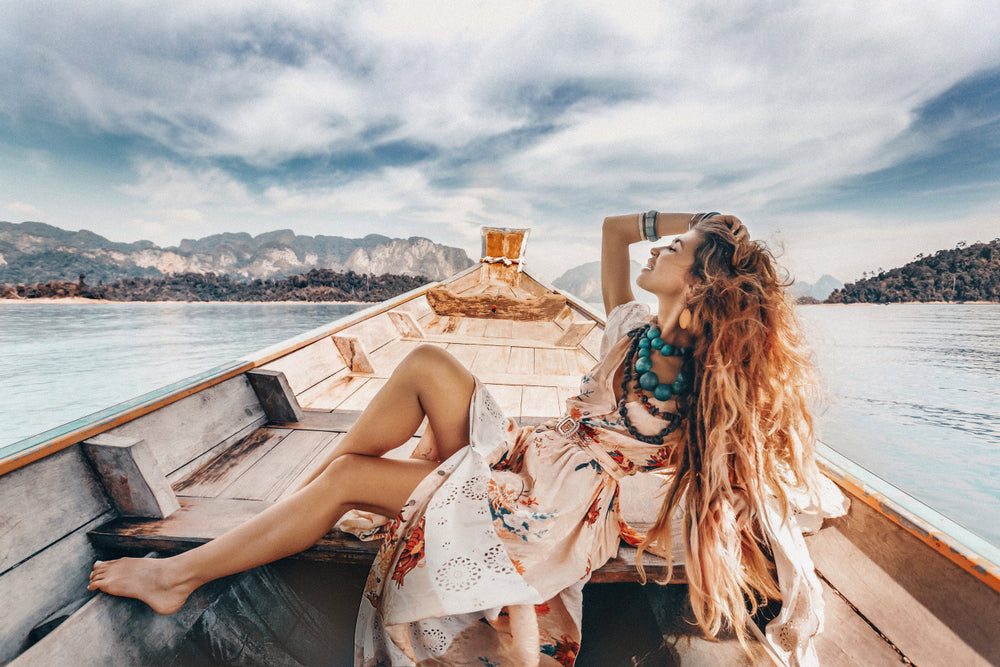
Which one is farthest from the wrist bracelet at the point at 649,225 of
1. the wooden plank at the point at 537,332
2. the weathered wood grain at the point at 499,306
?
the weathered wood grain at the point at 499,306

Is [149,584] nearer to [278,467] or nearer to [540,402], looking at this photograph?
[278,467]

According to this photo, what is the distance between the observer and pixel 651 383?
3.67 feet

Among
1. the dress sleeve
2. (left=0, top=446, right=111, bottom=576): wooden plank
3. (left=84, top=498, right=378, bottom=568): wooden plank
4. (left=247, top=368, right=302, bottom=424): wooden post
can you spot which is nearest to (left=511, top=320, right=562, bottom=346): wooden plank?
(left=247, top=368, right=302, bottom=424): wooden post

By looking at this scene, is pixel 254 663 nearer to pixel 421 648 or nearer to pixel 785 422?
pixel 421 648

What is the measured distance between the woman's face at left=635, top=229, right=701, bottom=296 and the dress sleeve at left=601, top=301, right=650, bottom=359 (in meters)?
0.11

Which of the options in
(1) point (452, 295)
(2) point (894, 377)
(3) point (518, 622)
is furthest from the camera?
(1) point (452, 295)

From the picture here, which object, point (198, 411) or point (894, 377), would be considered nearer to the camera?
point (198, 411)

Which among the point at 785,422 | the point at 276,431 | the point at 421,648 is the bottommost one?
the point at 421,648

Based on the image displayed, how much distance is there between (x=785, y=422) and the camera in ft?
3.54

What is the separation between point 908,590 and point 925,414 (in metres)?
3.58

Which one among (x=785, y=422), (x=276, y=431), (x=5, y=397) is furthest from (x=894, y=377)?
(x=5, y=397)

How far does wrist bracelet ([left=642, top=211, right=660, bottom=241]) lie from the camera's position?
1529 millimetres

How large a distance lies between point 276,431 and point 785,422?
190 centimetres

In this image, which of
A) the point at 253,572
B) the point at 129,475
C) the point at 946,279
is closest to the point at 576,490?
the point at 253,572
